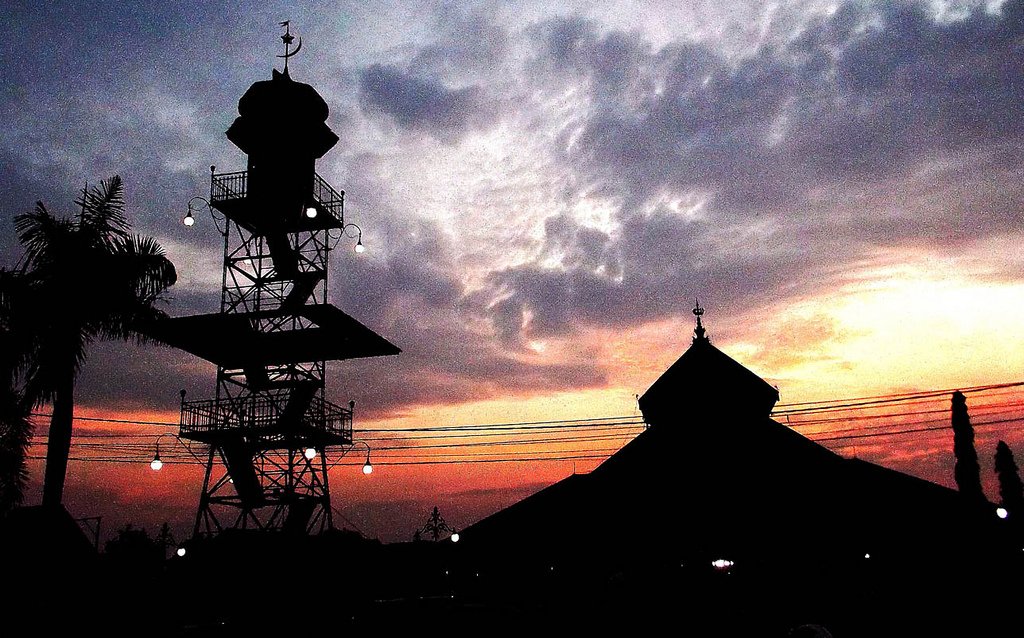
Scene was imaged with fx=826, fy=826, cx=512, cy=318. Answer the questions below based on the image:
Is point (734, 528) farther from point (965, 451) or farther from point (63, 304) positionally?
point (965, 451)

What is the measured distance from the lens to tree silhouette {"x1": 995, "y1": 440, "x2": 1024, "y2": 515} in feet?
210

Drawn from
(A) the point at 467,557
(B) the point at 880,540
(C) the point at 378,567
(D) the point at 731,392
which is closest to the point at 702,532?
(B) the point at 880,540

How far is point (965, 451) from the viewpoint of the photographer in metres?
50.4

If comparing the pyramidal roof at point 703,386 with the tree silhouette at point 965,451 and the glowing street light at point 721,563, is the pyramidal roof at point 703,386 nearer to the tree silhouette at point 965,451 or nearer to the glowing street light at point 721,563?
the glowing street light at point 721,563

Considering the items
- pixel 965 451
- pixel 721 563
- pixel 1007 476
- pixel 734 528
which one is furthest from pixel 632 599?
pixel 1007 476

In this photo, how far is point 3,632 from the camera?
17125 millimetres

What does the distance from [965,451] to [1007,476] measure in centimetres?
1889

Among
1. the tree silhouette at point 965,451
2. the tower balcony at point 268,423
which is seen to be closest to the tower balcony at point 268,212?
the tower balcony at point 268,423

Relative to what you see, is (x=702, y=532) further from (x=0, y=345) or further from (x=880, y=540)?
(x=0, y=345)

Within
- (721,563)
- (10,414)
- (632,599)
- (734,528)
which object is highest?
(10,414)

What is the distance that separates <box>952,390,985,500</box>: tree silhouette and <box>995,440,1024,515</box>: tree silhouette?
49.6ft

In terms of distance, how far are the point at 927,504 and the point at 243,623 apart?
16164 mm

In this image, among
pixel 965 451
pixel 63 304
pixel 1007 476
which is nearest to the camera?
pixel 63 304

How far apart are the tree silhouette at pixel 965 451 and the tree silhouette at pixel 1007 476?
15130mm
